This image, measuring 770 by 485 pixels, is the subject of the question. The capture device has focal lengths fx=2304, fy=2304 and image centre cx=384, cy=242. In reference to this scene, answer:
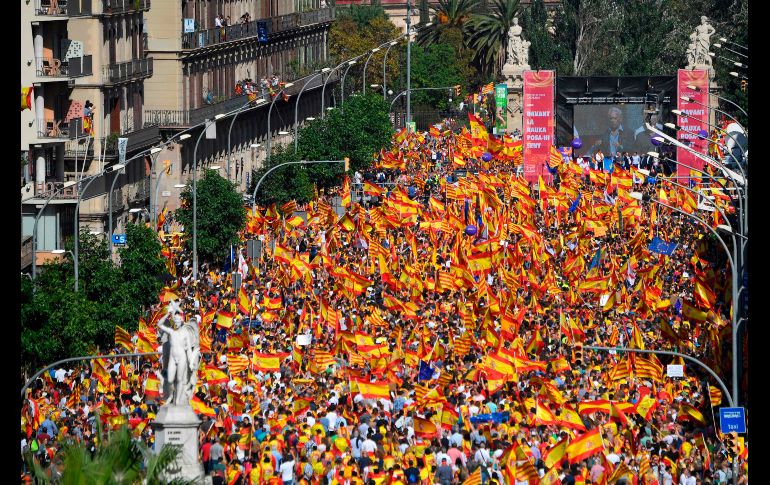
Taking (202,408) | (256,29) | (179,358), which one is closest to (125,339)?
(202,408)

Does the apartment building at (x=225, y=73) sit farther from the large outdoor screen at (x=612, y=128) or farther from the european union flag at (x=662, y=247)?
the european union flag at (x=662, y=247)

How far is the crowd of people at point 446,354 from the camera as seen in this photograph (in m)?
35.2

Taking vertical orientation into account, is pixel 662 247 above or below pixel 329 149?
above

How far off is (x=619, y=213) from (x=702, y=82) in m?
19.8

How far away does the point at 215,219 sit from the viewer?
219 ft

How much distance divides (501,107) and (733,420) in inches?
2656

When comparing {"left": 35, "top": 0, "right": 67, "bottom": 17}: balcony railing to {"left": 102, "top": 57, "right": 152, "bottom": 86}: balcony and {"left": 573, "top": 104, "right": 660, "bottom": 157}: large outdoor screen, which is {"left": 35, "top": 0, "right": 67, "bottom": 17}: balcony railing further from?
{"left": 573, "top": 104, "right": 660, "bottom": 157}: large outdoor screen

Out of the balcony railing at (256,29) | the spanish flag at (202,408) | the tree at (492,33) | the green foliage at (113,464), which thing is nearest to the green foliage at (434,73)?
the tree at (492,33)

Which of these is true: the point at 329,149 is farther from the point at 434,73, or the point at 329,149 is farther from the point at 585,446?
the point at 585,446

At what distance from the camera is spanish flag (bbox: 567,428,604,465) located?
34.3m

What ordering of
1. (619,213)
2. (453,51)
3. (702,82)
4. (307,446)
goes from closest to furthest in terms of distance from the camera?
(307,446) < (619,213) < (702,82) < (453,51)

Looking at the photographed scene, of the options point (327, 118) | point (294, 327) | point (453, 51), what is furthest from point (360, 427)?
point (453, 51)
